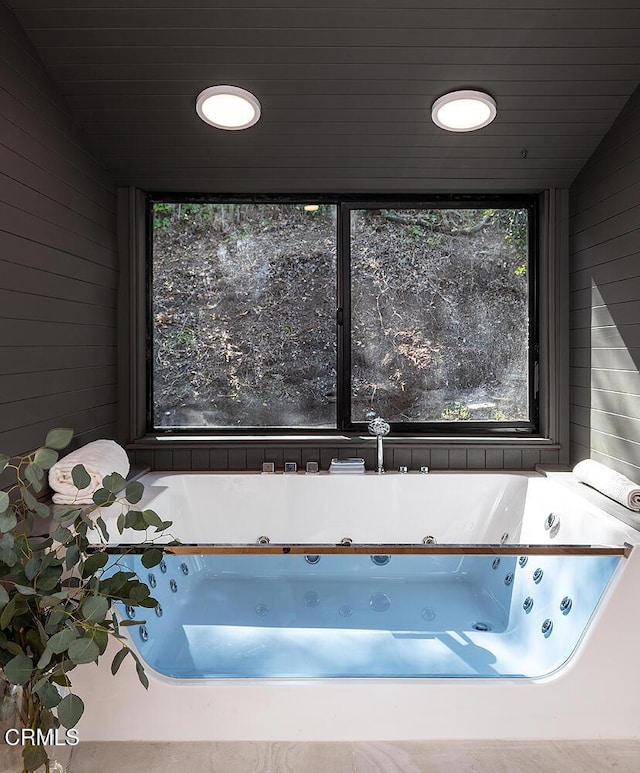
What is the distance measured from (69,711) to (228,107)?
6.91 ft

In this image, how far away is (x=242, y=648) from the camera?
1871mm

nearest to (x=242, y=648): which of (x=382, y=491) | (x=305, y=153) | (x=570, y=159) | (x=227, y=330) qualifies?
→ (x=382, y=491)

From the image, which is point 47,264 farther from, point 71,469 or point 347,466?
point 347,466

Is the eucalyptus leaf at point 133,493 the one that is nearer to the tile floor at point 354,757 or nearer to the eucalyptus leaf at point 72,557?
the eucalyptus leaf at point 72,557

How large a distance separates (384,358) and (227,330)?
2.58 feet

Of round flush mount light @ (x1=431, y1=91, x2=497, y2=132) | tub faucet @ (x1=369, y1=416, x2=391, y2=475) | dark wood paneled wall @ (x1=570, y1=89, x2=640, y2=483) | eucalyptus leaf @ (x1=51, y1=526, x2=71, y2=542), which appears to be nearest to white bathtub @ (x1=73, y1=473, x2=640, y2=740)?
eucalyptus leaf @ (x1=51, y1=526, x2=71, y2=542)

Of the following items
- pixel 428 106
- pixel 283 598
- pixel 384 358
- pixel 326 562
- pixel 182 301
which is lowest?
pixel 283 598

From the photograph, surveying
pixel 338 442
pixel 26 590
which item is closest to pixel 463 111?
pixel 338 442

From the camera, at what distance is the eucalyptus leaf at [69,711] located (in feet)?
4.37

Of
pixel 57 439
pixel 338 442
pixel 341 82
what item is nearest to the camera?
pixel 57 439

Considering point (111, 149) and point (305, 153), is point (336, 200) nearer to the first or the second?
point (305, 153)

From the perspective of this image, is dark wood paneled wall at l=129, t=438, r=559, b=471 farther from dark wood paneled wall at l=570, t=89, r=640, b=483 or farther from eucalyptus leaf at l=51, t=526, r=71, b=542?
eucalyptus leaf at l=51, t=526, r=71, b=542

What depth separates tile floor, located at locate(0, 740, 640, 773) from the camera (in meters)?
1.75

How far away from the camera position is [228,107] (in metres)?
2.42
